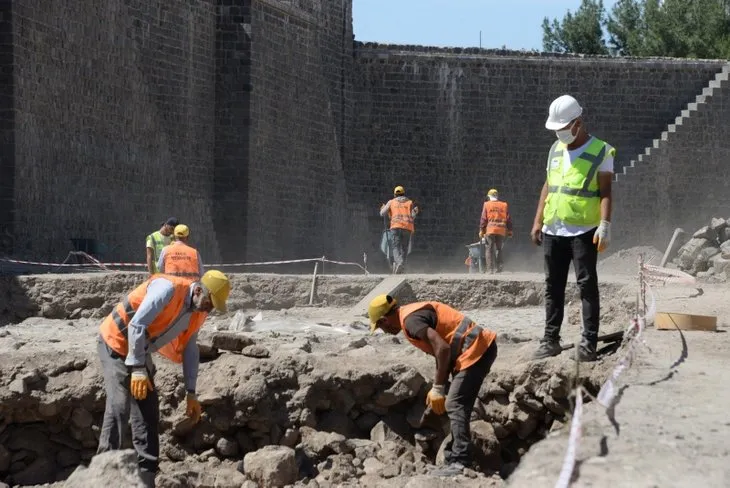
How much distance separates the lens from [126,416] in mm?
8453

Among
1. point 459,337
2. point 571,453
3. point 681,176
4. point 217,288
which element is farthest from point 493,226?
point 571,453

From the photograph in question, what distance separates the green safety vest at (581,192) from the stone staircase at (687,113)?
21.0 meters

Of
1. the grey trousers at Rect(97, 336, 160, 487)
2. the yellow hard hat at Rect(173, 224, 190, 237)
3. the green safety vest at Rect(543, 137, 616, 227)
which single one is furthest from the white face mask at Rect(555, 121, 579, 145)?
the yellow hard hat at Rect(173, 224, 190, 237)

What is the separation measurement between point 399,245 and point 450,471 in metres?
12.4

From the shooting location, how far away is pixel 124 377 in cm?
842

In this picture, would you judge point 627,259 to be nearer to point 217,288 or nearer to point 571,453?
point 217,288

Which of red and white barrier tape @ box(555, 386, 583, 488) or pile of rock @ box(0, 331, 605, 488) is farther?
pile of rock @ box(0, 331, 605, 488)

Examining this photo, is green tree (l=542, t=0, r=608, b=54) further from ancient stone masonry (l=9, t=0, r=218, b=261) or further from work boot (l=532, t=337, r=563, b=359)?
work boot (l=532, t=337, r=563, b=359)

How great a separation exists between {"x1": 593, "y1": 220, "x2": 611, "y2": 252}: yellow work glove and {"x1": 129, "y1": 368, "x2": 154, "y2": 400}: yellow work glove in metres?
3.07

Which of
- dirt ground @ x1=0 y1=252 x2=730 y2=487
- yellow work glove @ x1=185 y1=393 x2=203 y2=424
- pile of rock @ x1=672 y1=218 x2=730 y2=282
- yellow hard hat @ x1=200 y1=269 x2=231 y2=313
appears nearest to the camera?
dirt ground @ x1=0 y1=252 x2=730 y2=487

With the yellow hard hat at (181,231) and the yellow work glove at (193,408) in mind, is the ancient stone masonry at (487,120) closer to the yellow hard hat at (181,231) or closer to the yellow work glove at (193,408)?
the yellow hard hat at (181,231)

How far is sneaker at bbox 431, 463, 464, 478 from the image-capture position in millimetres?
8641

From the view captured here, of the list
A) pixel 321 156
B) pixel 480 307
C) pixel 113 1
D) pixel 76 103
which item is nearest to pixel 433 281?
pixel 480 307

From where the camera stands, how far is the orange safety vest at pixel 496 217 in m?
21.4
